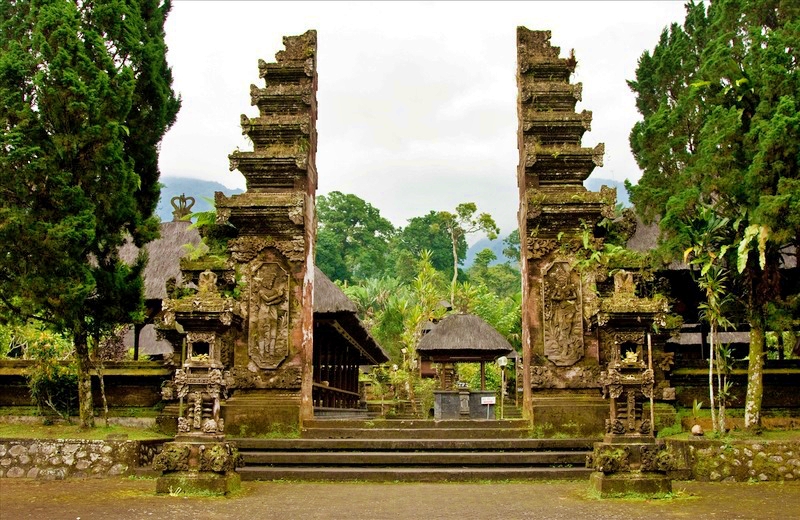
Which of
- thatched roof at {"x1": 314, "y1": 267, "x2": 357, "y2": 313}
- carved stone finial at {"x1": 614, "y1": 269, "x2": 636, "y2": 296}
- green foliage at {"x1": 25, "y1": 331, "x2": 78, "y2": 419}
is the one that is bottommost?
green foliage at {"x1": 25, "y1": 331, "x2": 78, "y2": 419}

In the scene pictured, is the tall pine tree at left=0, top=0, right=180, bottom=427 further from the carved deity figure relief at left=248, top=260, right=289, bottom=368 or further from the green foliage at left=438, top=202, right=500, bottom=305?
the green foliage at left=438, top=202, right=500, bottom=305

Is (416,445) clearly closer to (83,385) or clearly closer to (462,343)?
(83,385)

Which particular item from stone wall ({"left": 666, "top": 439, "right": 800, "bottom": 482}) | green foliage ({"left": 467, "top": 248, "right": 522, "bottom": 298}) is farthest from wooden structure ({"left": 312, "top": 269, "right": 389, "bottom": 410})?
green foliage ({"left": 467, "top": 248, "right": 522, "bottom": 298})

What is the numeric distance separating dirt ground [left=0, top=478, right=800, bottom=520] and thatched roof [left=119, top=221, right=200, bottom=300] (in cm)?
1129

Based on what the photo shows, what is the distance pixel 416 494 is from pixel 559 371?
13.1 ft

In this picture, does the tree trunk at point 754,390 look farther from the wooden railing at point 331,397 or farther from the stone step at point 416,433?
the wooden railing at point 331,397

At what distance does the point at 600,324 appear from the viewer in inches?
404

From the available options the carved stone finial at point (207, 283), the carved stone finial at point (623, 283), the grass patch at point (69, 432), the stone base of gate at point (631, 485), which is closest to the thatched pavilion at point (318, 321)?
the grass patch at point (69, 432)

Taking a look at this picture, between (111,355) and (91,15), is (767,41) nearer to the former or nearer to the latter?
(91,15)

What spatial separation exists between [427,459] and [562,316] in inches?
134

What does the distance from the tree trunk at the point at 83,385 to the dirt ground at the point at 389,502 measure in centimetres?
143

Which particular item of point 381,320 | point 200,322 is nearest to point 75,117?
point 200,322

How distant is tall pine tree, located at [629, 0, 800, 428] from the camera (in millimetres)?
11648

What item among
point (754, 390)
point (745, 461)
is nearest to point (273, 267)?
point (745, 461)
